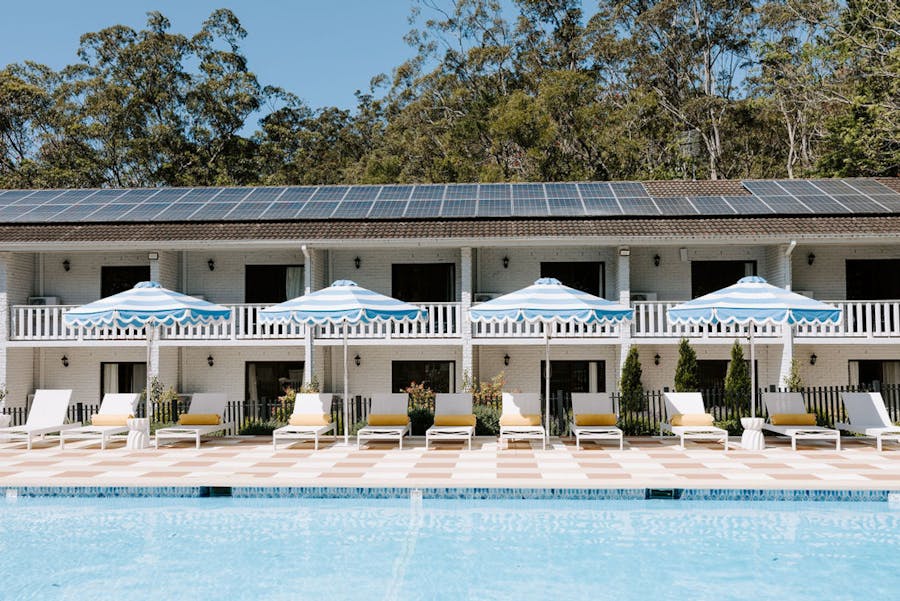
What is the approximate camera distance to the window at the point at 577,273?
24.5 metres

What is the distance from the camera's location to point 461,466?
14242 mm

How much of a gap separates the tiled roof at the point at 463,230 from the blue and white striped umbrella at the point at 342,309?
5.36 metres

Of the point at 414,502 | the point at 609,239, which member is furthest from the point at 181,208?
the point at 414,502

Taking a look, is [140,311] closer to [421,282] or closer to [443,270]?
[421,282]

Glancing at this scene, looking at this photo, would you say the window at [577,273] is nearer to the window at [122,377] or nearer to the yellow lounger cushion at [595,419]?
the yellow lounger cushion at [595,419]

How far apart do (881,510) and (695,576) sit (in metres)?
4.20

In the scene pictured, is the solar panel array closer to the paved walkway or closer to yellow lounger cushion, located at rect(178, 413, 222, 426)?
yellow lounger cushion, located at rect(178, 413, 222, 426)

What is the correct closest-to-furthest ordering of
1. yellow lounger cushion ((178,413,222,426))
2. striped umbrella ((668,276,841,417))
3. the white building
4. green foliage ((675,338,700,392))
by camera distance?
striped umbrella ((668,276,841,417)) < yellow lounger cushion ((178,413,222,426)) < green foliage ((675,338,700,392)) < the white building

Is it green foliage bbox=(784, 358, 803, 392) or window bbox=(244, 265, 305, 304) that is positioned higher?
window bbox=(244, 265, 305, 304)

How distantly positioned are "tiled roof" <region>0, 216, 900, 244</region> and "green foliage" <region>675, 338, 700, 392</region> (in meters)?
2.92

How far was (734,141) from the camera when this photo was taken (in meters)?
45.9

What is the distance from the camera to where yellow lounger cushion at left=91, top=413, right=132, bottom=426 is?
17.7 m

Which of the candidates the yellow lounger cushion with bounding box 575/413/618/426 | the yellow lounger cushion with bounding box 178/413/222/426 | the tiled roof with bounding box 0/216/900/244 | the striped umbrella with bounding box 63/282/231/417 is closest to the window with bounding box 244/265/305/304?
the tiled roof with bounding box 0/216/900/244

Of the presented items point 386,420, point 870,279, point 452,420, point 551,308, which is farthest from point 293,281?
point 870,279
